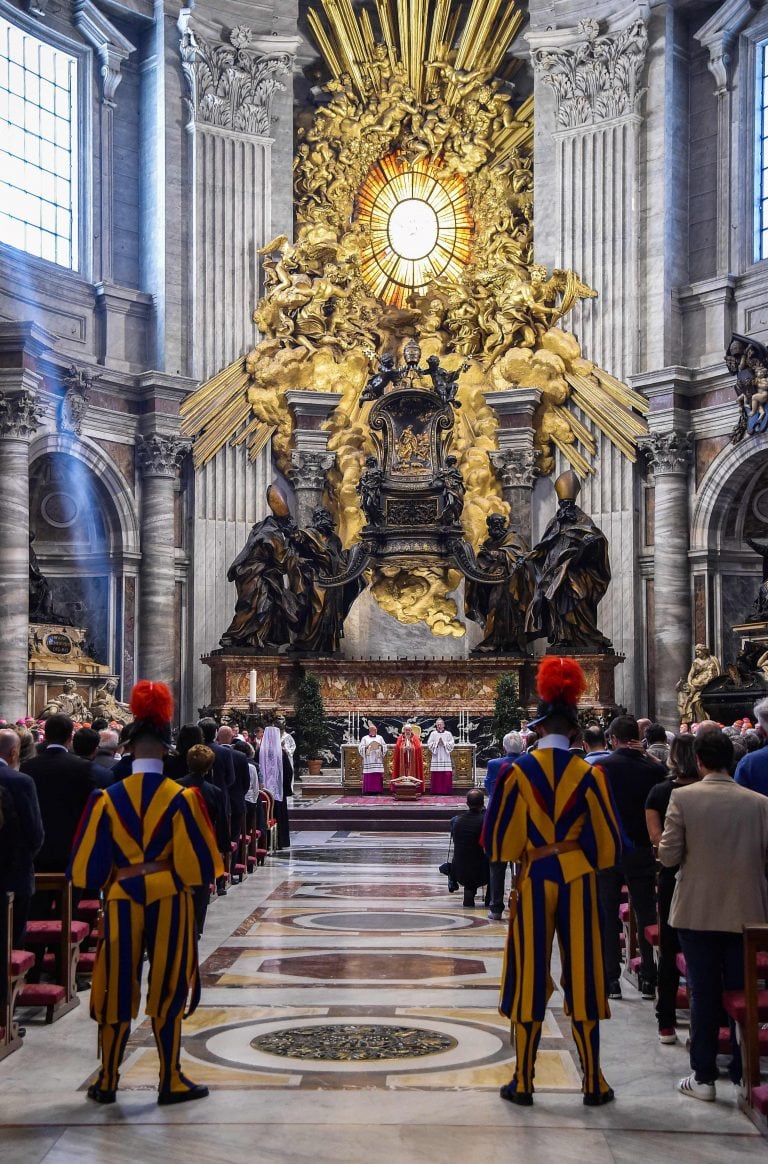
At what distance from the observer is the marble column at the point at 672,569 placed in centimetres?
2434

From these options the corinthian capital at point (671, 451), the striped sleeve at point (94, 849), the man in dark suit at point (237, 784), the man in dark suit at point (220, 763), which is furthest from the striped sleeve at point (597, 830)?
the corinthian capital at point (671, 451)

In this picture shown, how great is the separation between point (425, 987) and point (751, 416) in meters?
16.6

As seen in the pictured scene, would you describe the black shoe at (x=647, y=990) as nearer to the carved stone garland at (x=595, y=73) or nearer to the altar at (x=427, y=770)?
the altar at (x=427, y=770)

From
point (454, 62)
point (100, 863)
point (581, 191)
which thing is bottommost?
point (100, 863)

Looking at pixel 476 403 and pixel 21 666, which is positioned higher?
pixel 476 403

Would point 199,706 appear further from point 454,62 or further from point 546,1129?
point 546,1129

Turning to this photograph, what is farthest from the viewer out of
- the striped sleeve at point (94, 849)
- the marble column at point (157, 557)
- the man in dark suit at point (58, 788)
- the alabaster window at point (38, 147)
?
the marble column at point (157, 557)

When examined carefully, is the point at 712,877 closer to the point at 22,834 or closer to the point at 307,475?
the point at 22,834

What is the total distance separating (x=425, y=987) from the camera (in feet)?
26.6

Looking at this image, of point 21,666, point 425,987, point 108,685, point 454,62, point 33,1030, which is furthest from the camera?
point 454,62

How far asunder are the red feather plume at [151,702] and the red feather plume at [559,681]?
1.42 m

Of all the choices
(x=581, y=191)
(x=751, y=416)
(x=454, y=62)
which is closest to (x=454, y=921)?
(x=751, y=416)

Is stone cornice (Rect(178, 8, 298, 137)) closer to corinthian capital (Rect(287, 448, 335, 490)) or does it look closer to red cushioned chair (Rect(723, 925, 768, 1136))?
corinthian capital (Rect(287, 448, 335, 490))

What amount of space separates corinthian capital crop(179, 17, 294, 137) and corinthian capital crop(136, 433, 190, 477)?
18.6ft
